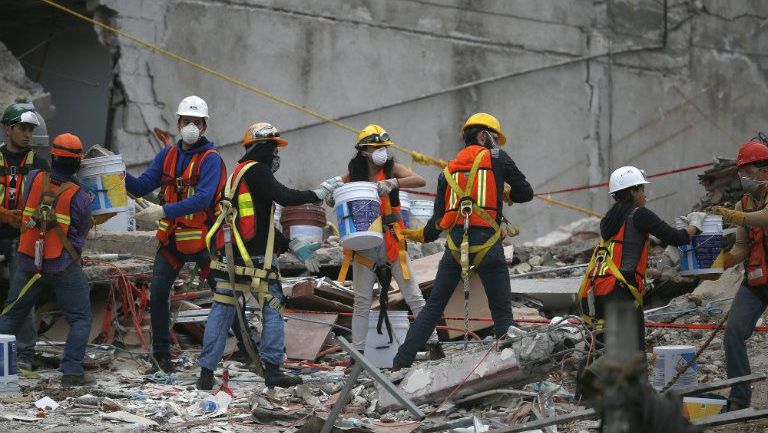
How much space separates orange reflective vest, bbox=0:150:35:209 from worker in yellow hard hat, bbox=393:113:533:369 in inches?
119

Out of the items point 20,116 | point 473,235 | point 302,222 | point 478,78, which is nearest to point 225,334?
point 473,235

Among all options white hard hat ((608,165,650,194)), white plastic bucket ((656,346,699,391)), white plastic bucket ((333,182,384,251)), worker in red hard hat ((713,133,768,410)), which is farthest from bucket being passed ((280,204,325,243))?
worker in red hard hat ((713,133,768,410))

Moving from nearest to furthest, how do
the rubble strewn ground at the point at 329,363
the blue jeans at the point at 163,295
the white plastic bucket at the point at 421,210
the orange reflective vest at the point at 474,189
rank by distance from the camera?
1. the rubble strewn ground at the point at 329,363
2. the orange reflective vest at the point at 474,189
3. the blue jeans at the point at 163,295
4. the white plastic bucket at the point at 421,210

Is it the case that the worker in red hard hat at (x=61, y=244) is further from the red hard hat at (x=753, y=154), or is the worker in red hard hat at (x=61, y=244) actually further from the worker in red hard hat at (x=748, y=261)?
the red hard hat at (x=753, y=154)

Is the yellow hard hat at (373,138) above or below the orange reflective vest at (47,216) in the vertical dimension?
above

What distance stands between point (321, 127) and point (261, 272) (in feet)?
23.7

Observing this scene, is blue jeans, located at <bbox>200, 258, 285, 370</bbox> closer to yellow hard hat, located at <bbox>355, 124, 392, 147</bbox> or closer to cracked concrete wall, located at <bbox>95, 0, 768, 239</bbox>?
yellow hard hat, located at <bbox>355, 124, 392, 147</bbox>

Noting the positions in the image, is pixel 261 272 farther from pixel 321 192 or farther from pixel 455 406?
pixel 455 406

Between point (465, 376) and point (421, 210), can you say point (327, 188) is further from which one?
point (421, 210)

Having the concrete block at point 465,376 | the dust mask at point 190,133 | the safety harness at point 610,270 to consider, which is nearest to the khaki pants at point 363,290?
the concrete block at point 465,376

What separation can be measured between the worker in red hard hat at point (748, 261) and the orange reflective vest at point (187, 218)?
3491 millimetres

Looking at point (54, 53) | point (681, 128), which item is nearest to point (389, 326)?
point (54, 53)

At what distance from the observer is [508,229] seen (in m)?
8.53

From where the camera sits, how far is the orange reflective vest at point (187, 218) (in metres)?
8.40
